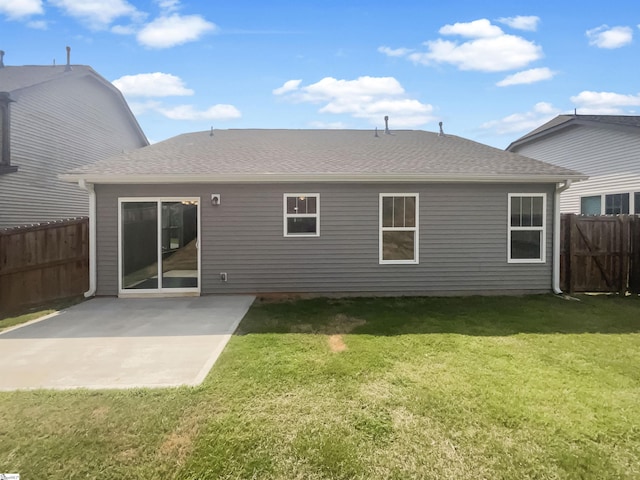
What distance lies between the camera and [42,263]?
277 inches

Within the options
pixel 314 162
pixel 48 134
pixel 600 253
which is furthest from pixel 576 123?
pixel 48 134

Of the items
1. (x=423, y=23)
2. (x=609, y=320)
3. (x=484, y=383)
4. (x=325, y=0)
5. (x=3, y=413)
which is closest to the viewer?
(x=3, y=413)

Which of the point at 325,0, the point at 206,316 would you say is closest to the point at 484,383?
the point at 206,316

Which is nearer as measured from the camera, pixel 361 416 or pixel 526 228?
pixel 361 416

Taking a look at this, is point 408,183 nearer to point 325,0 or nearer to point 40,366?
point 325,0

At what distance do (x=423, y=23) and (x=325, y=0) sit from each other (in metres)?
3.05

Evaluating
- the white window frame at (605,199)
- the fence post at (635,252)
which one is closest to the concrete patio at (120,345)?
the fence post at (635,252)

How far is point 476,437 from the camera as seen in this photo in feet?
8.76

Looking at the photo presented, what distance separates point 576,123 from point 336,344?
44.2ft

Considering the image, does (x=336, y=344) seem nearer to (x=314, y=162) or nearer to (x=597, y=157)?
(x=314, y=162)

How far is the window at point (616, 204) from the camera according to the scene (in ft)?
35.9

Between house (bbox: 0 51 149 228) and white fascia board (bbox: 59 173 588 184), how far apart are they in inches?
167

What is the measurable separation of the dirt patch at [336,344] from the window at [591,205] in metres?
11.8

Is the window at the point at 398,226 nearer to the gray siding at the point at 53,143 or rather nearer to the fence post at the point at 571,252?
the fence post at the point at 571,252
